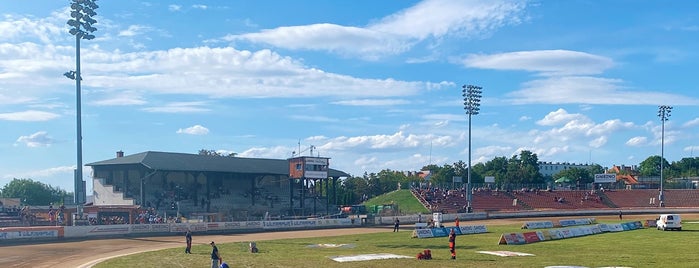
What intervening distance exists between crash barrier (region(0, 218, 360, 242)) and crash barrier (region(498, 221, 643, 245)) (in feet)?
86.6

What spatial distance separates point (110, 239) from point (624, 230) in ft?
145

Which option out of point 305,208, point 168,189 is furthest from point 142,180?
point 305,208

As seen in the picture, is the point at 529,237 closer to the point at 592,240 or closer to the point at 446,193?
the point at 592,240

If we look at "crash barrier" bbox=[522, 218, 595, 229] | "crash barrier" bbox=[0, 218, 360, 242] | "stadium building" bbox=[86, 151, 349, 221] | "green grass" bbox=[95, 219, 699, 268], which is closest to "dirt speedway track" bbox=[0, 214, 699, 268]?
"crash barrier" bbox=[0, 218, 360, 242]

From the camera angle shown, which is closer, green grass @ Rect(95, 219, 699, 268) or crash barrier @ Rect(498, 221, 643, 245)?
green grass @ Rect(95, 219, 699, 268)

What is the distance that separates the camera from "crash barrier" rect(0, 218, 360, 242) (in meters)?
53.3

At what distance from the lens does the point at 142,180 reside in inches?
3061

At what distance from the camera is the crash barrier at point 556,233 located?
48094 mm

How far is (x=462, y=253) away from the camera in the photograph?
41.6 meters

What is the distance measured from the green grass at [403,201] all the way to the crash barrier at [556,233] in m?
38.5

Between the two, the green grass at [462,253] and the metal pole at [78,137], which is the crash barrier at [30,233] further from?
the green grass at [462,253]

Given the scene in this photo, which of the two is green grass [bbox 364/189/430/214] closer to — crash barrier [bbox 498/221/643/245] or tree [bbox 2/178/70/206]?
crash barrier [bbox 498/221/643/245]

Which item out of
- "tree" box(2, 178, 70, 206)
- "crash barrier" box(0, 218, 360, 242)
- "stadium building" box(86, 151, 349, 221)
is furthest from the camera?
"tree" box(2, 178, 70, 206)

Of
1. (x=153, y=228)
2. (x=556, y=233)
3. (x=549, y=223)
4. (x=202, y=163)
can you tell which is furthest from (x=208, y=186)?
(x=556, y=233)
